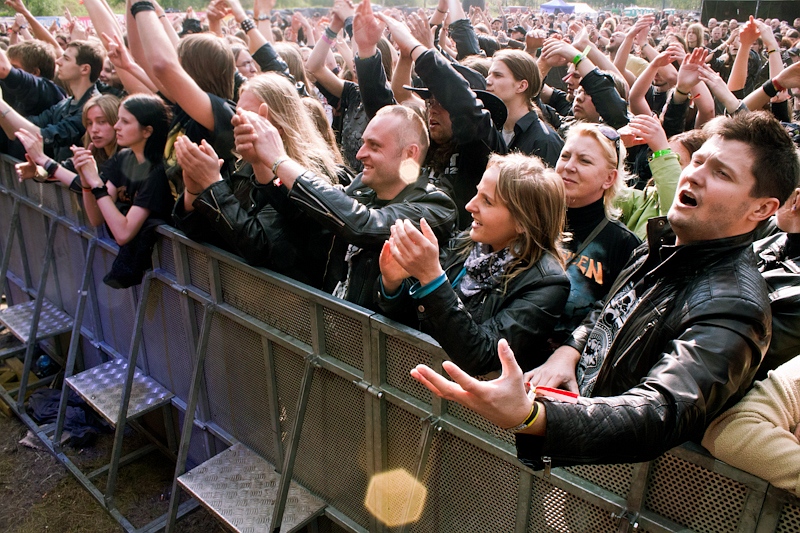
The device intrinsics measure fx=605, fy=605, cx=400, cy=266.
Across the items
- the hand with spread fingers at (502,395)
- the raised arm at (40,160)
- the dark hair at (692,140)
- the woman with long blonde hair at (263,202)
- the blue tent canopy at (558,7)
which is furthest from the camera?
the blue tent canopy at (558,7)

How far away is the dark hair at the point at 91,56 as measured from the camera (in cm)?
541

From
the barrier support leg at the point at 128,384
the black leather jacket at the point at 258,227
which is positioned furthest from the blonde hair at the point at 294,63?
the barrier support leg at the point at 128,384

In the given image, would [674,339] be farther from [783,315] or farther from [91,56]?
[91,56]

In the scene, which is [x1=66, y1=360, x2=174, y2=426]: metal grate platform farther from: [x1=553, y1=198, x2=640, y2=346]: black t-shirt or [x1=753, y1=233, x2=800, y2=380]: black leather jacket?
[x1=753, y1=233, x2=800, y2=380]: black leather jacket

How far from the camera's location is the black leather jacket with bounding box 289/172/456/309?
2.51 metres

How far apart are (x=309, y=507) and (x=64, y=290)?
11.0 feet

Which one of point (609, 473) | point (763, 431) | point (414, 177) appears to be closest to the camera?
point (763, 431)

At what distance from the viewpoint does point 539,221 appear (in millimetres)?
2340

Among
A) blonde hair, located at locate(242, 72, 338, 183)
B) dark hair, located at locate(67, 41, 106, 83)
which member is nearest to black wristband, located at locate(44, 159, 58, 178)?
dark hair, located at locate(67, 41, 106, 83)

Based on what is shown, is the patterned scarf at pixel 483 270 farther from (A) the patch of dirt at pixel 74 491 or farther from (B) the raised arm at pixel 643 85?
(B) the raised arm at pixel 643 85

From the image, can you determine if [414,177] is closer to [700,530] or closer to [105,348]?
[700,530]

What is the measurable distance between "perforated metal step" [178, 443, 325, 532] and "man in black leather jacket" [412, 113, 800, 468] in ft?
5.02

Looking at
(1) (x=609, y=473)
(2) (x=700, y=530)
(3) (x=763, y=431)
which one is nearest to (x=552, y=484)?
(1) (x=609, y=473)

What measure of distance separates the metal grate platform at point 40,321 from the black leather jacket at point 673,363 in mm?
4643
